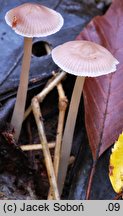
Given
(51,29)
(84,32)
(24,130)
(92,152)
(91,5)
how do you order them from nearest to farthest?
(51,29)
(92,152)
(24,130)
(84,32)
(91,5)

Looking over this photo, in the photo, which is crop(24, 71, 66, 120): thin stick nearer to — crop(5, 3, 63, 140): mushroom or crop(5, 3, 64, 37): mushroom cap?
crop(5, 3, 63, 140): mushroom

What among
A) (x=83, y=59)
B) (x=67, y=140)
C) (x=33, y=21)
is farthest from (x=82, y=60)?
(x=67, y=140)

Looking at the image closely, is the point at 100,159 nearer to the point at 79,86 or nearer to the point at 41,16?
the point at 79,86

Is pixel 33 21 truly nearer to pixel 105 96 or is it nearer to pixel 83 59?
pixel 83 59

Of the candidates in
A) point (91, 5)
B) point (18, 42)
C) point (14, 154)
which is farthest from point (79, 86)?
point (91, 5)

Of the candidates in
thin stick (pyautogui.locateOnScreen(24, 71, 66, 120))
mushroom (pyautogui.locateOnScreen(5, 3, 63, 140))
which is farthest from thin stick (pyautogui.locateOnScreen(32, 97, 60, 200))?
mushroom (pyautogui.locateOnScreen(5, 3, 63, 140))

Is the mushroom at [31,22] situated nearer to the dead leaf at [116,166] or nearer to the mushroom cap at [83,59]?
the mushroom cap at [83,59]
